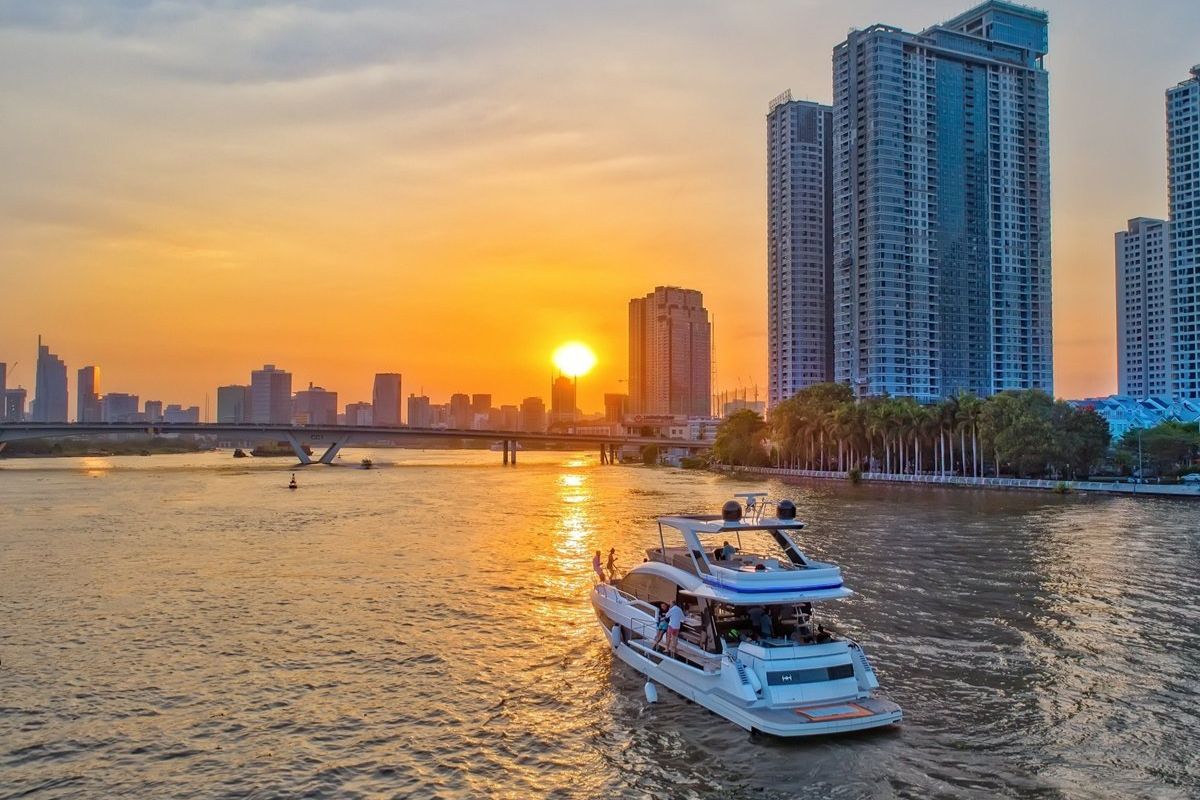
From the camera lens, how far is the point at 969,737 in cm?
1762

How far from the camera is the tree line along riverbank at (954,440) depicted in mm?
89312

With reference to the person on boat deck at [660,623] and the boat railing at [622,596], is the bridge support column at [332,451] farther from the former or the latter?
the person on boat deck at [660,623]

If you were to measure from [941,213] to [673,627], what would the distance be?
166 meters

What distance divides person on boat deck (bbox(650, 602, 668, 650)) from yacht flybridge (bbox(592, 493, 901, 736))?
0.03 m

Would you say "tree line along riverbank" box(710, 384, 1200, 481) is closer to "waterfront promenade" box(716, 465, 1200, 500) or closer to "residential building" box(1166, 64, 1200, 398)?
"waterfront promenade" box(716, 465, 1200, 500)

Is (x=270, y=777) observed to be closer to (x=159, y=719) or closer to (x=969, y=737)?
(x=159, y=719)

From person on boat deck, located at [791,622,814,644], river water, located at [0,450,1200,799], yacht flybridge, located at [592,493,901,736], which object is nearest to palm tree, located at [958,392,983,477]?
river water, located at [0,450,1200,799]

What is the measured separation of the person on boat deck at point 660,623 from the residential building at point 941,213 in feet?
479

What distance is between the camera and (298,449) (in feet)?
514

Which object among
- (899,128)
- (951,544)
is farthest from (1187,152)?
(951,544)

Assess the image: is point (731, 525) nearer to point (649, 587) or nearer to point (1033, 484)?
point (649, 587)

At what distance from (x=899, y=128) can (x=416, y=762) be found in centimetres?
16812

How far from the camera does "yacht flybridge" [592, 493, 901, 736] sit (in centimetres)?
1745

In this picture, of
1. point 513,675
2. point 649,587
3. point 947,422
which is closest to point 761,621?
point 649,587
